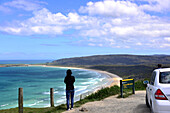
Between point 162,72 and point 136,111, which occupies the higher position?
point 162,72

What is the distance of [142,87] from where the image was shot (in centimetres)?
1922

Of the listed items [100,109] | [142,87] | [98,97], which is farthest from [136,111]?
[142,87]

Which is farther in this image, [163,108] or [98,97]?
[98,97]

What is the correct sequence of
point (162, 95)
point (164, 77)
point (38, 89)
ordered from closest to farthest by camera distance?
point (162, 95), point (164, 77), point (38, 89)

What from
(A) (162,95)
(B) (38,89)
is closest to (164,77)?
(A) (162,95)

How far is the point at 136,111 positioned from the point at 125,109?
674 mm

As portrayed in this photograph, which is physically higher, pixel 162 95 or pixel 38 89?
pixel 162 95

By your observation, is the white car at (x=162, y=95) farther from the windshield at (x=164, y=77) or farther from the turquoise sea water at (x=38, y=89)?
the turquoise sea water at (x=38, y=89)

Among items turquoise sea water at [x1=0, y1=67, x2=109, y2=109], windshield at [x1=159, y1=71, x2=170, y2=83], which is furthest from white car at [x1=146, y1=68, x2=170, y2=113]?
turquoise sea water at [x1=0, y1=67, x2=109, y2=109]

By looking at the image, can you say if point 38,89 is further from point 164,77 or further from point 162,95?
point 162,95

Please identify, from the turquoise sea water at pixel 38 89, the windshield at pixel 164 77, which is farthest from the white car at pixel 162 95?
the turquoise sea water at pixel 38 89

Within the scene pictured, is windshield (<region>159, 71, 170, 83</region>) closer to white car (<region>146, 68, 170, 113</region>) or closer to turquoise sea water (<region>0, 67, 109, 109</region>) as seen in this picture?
white car (<region>146, 68, 170, 113</region>)

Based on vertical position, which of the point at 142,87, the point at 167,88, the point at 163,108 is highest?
the point at 167,88

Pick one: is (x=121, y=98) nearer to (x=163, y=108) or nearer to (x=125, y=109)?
(x=125, y=109)
